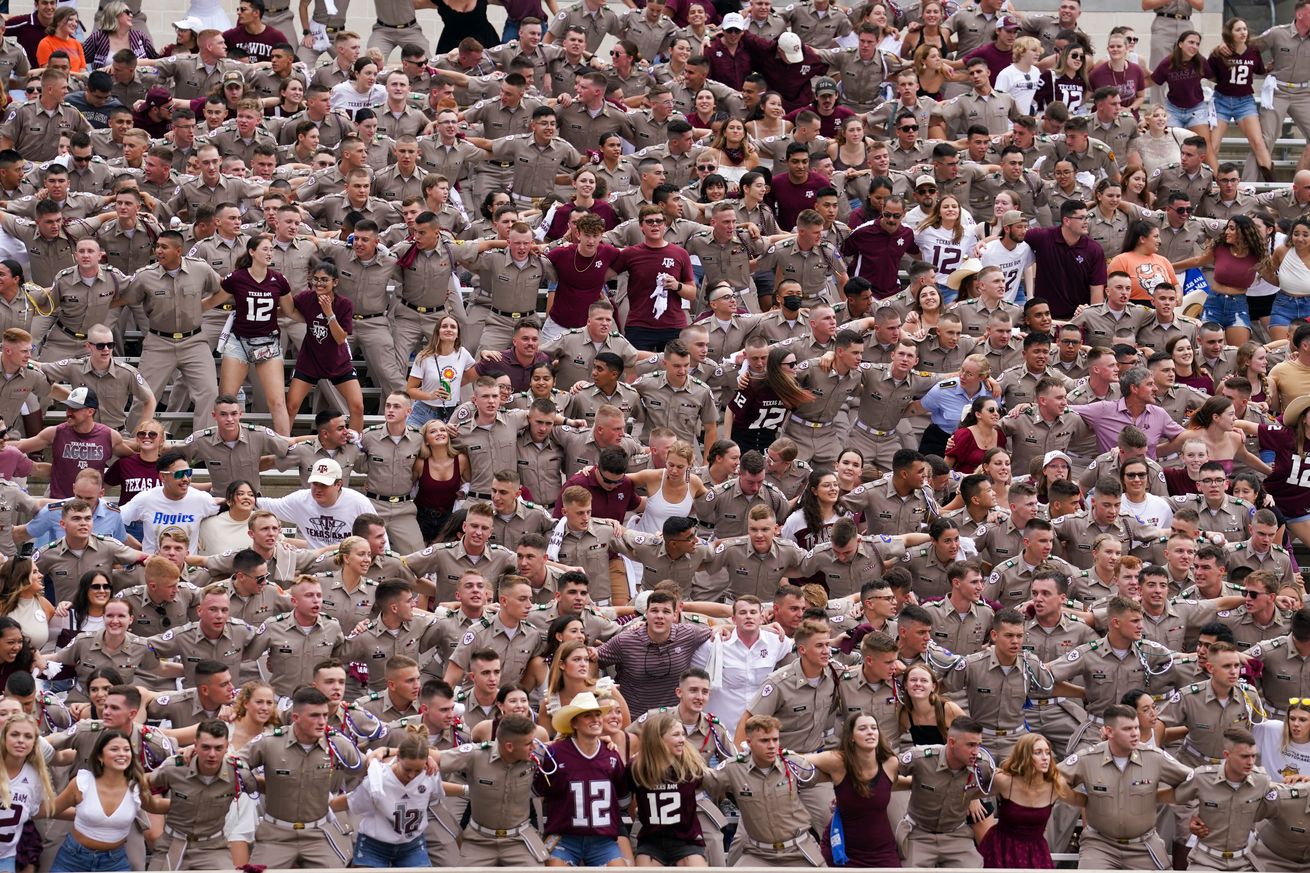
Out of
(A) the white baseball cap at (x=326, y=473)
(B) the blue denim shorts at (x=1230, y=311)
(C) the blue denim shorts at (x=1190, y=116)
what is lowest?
(A) the white baseball cap at (x=326, y=473)

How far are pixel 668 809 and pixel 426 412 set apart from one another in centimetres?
525

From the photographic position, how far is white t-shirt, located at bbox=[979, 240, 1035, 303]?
18.7 metres

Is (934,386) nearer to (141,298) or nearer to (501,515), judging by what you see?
(501,515)

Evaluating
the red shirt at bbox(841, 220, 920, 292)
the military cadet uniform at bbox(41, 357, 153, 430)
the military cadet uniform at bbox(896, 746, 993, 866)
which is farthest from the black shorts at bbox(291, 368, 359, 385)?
the military cadet uniform at bbox(896, 746, 993, 866)

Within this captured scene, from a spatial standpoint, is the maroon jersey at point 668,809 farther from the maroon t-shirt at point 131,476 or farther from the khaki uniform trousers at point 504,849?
the maroon t-shirt at point 131,476

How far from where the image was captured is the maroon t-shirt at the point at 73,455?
51.4 feet

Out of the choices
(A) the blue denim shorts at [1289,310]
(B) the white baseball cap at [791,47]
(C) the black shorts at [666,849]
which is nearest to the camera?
(C) the black shorts at [666,849]

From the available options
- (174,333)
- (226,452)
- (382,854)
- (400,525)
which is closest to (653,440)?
(400,525)

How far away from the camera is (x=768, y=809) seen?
1279 cm

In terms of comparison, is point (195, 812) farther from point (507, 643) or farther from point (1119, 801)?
point (1119, 801)

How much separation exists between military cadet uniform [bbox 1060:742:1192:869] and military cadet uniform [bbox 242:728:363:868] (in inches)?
171

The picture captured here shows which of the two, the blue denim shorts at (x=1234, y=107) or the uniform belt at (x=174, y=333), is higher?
the blue denim shorts at (x=1234, y=107)

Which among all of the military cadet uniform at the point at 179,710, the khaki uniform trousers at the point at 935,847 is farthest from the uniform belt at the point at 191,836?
the khaki uniform trousers at the point at 935,847

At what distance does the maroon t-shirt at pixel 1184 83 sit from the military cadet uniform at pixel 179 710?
12885 millimetres
